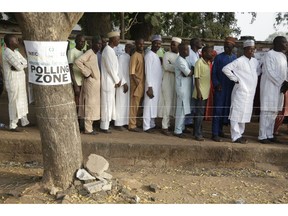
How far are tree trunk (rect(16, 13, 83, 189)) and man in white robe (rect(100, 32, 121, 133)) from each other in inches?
76.4

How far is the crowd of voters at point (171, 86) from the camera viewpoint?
19.3 feet

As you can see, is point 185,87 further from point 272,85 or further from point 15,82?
point 15,82

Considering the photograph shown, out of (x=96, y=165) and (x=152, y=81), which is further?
(x=152, y=81)

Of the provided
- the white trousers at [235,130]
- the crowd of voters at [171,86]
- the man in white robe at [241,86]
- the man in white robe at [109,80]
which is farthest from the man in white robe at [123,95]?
the white trousers at [235,130]

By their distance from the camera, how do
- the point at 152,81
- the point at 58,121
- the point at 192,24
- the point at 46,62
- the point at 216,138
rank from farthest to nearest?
the point at 192,24 → the point at 152,81 → the point at 216,138 → the point at 58,121 → the point at 46,62

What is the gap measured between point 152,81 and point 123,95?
1.96 feet

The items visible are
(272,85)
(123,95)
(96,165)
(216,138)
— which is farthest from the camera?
(123,95)

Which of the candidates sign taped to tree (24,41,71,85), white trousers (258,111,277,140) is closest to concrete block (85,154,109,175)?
sign taped to tree (24,41,71,85)

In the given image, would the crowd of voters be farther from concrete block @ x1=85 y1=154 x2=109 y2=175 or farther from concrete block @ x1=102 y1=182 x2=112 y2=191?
concrete block @ x1=102 y1=182 x2=112 y2=191

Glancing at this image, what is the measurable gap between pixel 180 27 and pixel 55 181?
9.26 metres

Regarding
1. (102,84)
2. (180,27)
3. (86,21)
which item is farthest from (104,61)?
(180,27)

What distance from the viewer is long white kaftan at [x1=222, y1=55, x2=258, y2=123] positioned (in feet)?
18.8

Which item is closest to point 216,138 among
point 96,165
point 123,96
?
point 123,96

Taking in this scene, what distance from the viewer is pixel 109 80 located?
20.6 ft
